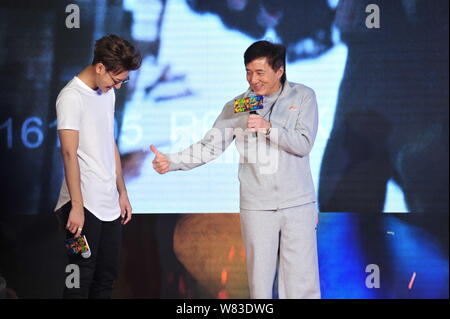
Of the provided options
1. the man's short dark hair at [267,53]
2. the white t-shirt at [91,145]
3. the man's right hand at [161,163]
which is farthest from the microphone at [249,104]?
the white t-shirt at [91,145]

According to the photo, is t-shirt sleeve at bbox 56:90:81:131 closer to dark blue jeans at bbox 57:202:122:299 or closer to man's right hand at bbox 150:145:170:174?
dark blue jeans at bbox 57:202:122:299

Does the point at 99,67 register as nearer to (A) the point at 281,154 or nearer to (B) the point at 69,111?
(B) the point at 69,111

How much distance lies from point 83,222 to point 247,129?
0.83 meters

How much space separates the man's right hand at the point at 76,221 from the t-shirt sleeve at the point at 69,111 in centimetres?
35

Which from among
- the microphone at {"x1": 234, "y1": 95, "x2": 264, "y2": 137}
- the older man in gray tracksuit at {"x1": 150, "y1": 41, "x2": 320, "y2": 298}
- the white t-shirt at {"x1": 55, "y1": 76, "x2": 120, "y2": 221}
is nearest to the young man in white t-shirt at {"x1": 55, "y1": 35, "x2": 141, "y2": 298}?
the white t-shirt at {"x1": 55, "y1": 76, "x2": 120, "y2": 221}

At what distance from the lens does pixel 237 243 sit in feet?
14.0

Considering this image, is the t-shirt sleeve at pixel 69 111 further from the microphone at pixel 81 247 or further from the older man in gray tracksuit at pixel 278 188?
the older man in gray tracksuit at pixel 278 188

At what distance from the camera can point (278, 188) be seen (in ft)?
9.86

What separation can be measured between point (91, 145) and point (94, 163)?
0.27ft

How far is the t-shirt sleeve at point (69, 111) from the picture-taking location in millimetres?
2875

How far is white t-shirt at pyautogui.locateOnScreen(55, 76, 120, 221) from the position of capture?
2.91 meters

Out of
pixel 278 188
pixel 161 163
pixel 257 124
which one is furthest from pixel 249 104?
pixel 161 163
